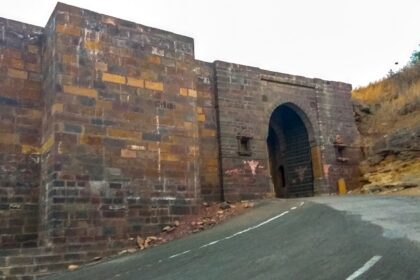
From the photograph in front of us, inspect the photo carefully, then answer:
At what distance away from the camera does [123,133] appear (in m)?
11.7

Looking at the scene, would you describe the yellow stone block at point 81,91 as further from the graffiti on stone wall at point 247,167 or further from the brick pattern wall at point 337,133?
the brick pattern wall at point 337,133

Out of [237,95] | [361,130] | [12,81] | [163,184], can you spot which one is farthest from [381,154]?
[12,81]

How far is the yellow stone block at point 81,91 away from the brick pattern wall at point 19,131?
3.96 ft

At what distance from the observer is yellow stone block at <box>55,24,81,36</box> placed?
11.4 meters

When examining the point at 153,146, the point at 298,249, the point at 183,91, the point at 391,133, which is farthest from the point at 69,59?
the point at 391,133

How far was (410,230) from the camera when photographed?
6691mm

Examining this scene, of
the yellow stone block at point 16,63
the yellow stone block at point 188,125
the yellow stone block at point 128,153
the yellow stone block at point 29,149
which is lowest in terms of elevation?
the yellow stone block at point 128,153

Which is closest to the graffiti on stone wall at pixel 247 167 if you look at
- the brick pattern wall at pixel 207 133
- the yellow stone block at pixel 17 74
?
the brick pattern wall at pixel 207 133

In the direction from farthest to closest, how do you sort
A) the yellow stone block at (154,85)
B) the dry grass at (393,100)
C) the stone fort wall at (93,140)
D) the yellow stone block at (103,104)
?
1. the dry grass at (393,100)
2. the yellow stone block at (154,85)
3. the yellow stone block at (103,104)
4. the stone fort wall at (93,140)

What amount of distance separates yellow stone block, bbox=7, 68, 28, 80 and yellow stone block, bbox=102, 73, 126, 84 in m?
2.04

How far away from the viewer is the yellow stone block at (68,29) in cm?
1137

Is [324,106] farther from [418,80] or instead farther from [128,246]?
[128,246]

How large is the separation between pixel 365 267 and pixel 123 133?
26.0ft

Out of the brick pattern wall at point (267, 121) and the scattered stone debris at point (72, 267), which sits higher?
the brick pattern wall at point (267, 121)
